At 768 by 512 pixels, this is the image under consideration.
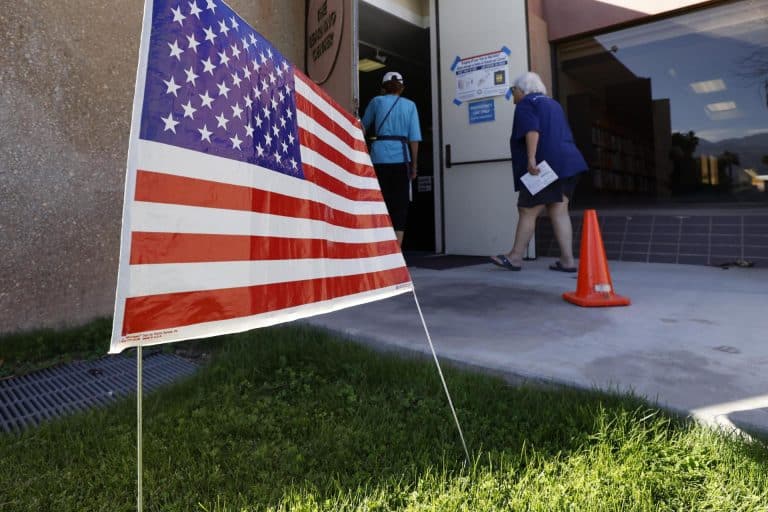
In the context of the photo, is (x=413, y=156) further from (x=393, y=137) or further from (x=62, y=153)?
(x=62, y=153)

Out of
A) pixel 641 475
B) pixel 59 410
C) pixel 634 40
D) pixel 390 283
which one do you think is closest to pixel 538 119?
pixel 634 40

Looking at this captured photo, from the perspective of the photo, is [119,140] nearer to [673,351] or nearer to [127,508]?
[127,508]

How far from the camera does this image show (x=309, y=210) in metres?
1.53

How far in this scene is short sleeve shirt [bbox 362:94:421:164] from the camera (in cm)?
431

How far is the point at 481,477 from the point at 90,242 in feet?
9.79

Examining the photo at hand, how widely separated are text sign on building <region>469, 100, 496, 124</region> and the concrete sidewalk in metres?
2.40

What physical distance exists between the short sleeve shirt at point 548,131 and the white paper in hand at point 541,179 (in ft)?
0.29

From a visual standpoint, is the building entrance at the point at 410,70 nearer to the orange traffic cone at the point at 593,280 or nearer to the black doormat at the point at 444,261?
the black doormat at the point at 444,261

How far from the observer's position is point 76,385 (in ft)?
7.77

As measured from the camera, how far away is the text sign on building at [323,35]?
4.15m

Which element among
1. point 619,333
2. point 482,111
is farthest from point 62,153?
point 482,111

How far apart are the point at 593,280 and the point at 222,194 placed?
9.05 ft

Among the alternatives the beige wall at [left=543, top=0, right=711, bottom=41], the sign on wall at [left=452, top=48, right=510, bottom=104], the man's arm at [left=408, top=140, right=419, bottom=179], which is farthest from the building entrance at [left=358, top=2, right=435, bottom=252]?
the man's arm at [left=408, top=140, right=419, bottom=179]

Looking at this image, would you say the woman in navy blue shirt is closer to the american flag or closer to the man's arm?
the man's arm
